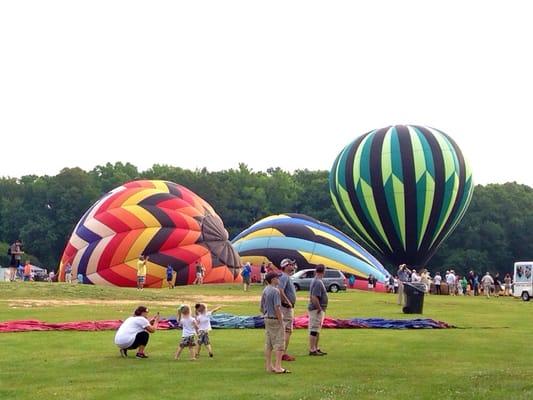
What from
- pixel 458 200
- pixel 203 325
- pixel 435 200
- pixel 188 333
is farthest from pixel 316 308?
pixel 458 200

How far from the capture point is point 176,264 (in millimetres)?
41188

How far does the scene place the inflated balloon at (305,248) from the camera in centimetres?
5084

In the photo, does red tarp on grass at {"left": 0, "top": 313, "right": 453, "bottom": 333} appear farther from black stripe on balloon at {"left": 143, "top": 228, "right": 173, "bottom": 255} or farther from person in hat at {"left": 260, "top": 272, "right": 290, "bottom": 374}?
black stripe on balloon at {"left": 143, "top": 228, "right": 173, "bottom": 255}

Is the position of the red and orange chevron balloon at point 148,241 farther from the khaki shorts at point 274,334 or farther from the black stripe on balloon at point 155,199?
the khaki shorts at point 274,334

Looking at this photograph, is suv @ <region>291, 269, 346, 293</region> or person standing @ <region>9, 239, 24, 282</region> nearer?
person standing @ <region>9, 239, 24, 282</region>

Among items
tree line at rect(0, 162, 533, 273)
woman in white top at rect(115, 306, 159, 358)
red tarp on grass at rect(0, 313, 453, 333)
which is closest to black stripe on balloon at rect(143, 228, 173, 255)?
red tarp on grass at rect(0, 313, 453, 333)

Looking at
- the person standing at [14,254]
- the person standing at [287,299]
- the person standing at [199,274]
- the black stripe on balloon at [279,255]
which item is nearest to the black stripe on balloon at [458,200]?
the black stripe on balloon at [279,255]

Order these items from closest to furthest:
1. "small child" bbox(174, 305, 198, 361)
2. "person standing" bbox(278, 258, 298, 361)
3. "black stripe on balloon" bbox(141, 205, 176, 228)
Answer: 1. "person standing" bbox(278, 258, 298, 361)
2. "small child" bbox(174, 305, 198, 361)
3. "black stripe on balloon" bbox(141, 205, 176, 228)

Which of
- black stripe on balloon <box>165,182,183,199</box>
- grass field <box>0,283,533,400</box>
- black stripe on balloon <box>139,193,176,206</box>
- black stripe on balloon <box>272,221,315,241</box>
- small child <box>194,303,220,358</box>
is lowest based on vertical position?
grass field <box>0,283,533,400</box>

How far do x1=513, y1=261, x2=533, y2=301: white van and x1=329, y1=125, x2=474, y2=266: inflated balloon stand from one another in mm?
9520

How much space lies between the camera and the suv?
41344mm

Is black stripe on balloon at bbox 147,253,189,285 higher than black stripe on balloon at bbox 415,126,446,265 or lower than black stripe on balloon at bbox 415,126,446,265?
lower

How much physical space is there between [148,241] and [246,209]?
55390 millimetres

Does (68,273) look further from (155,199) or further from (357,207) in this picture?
(357,207)
